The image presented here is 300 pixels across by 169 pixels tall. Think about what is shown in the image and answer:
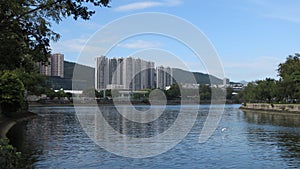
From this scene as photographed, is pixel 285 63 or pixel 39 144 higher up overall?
pixel 285 63

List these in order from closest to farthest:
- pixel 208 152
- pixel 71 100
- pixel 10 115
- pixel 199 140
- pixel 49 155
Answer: pixel 49 155 → pixel 208 152 → pixel 199 140 → pixel 10 115 → pixel 71 100

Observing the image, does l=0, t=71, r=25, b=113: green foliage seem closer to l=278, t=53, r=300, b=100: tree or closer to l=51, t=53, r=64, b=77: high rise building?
l=51, t=53, r=64, b=77: high rise building

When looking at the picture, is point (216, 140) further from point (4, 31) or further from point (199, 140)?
point (4, 31)

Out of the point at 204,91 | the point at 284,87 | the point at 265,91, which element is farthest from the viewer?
the point at 204,91

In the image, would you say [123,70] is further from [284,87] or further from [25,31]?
[25,31]

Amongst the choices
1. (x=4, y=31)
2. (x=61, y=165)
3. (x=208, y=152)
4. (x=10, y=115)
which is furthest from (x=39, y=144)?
(x=10, y=115)

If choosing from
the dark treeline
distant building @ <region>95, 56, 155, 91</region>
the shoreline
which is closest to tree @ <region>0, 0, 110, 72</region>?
distant building @ <region>95, 56, 155, 91</region>

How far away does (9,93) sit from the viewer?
49156 millimetres

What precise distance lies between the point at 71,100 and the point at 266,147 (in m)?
148

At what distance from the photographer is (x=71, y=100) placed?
6644 inches

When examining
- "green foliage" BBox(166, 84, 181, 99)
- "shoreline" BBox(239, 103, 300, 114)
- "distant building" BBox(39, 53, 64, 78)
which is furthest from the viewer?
"green foliage" BBox(166, 84, 181, 99)

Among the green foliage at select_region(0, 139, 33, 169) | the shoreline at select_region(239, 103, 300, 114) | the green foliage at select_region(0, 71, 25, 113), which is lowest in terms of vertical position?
the shoreline at select_region(239, 103, 300, 114)

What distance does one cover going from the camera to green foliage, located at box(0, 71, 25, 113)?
48531 millimetres

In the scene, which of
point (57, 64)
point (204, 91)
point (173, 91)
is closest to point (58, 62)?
point (57, 64)
